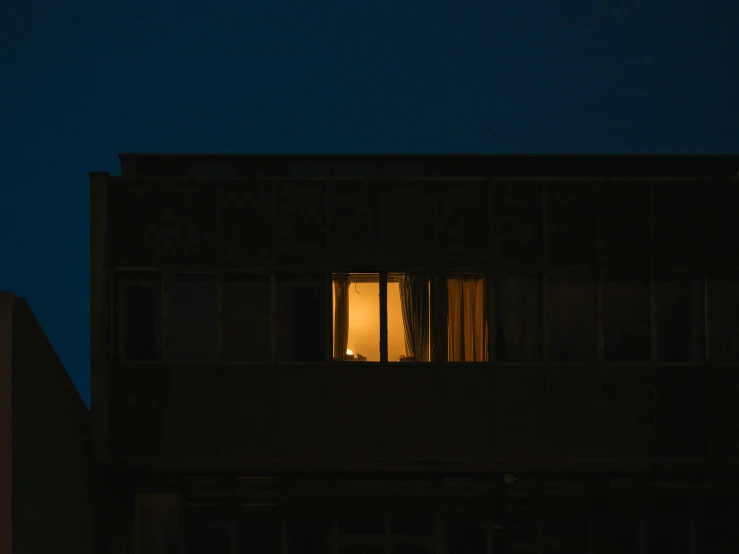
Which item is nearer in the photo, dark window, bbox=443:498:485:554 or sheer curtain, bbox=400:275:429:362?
sheer curtain, bbox=400:275:429:362

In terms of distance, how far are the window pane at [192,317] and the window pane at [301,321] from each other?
1.22 m

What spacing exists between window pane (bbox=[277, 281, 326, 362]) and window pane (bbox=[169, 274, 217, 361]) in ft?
4.01

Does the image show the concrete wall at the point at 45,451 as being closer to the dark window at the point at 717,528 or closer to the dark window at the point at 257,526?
the dark window at the point at 257,526

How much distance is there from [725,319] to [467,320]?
4.57m

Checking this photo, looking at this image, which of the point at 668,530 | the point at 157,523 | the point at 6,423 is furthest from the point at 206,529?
the point at 668,530

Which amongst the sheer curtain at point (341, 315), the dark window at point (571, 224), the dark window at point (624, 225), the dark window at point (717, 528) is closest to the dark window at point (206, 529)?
the sheer curtain at point (341, 315)

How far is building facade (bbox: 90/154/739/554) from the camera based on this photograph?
11.1m

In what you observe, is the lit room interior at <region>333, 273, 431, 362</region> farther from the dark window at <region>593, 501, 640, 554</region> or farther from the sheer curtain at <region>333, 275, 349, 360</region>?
the dark window at <region>593, 501, 640, 554</region>

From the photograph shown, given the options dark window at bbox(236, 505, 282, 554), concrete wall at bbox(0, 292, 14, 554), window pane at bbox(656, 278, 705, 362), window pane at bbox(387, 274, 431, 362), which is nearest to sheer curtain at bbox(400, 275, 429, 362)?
window pane at bbox(387, 274, 431, 362)

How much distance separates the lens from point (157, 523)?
37.8ft

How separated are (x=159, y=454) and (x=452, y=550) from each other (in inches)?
217

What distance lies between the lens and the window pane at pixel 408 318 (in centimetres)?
1133

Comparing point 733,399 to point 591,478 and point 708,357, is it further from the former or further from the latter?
point 591,478

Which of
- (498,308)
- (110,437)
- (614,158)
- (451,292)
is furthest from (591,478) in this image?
(110,437)
